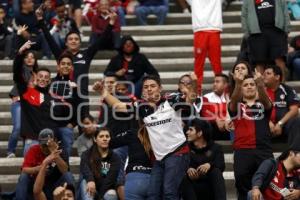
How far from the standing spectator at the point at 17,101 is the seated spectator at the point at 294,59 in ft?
12.6

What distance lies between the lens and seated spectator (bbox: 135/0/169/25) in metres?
16.4

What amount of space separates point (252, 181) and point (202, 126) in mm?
965

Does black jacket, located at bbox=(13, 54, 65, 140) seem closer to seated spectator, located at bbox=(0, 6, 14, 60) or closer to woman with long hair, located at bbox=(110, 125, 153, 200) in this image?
woman with long hair, located at bbox=(110, 125, 153, 200)

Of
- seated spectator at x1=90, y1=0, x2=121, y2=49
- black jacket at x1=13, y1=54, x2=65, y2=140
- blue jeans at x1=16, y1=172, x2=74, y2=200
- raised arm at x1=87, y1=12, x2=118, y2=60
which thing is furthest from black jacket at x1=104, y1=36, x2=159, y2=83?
blue jeans at x1=16, y1=172, x2=74, y2=200

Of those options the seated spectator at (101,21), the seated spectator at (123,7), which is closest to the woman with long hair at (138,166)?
the seated spectator at (101,21)

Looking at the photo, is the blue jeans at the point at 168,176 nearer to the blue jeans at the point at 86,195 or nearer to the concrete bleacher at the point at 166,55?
the blue jeans at the point at 86,195

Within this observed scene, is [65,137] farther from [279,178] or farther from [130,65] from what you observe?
[279,178]

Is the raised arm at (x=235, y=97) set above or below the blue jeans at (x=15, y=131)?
above

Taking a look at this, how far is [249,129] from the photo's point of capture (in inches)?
444

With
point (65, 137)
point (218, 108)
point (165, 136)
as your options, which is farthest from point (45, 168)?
point (218, 108)

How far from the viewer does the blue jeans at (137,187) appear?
10.7 m

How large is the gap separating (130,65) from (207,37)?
1.23m

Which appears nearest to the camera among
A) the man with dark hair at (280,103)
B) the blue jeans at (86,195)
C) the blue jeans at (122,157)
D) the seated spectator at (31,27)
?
the blue jeans at (86,195)

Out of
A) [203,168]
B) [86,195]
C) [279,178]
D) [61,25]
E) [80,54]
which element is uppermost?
[61,25]
